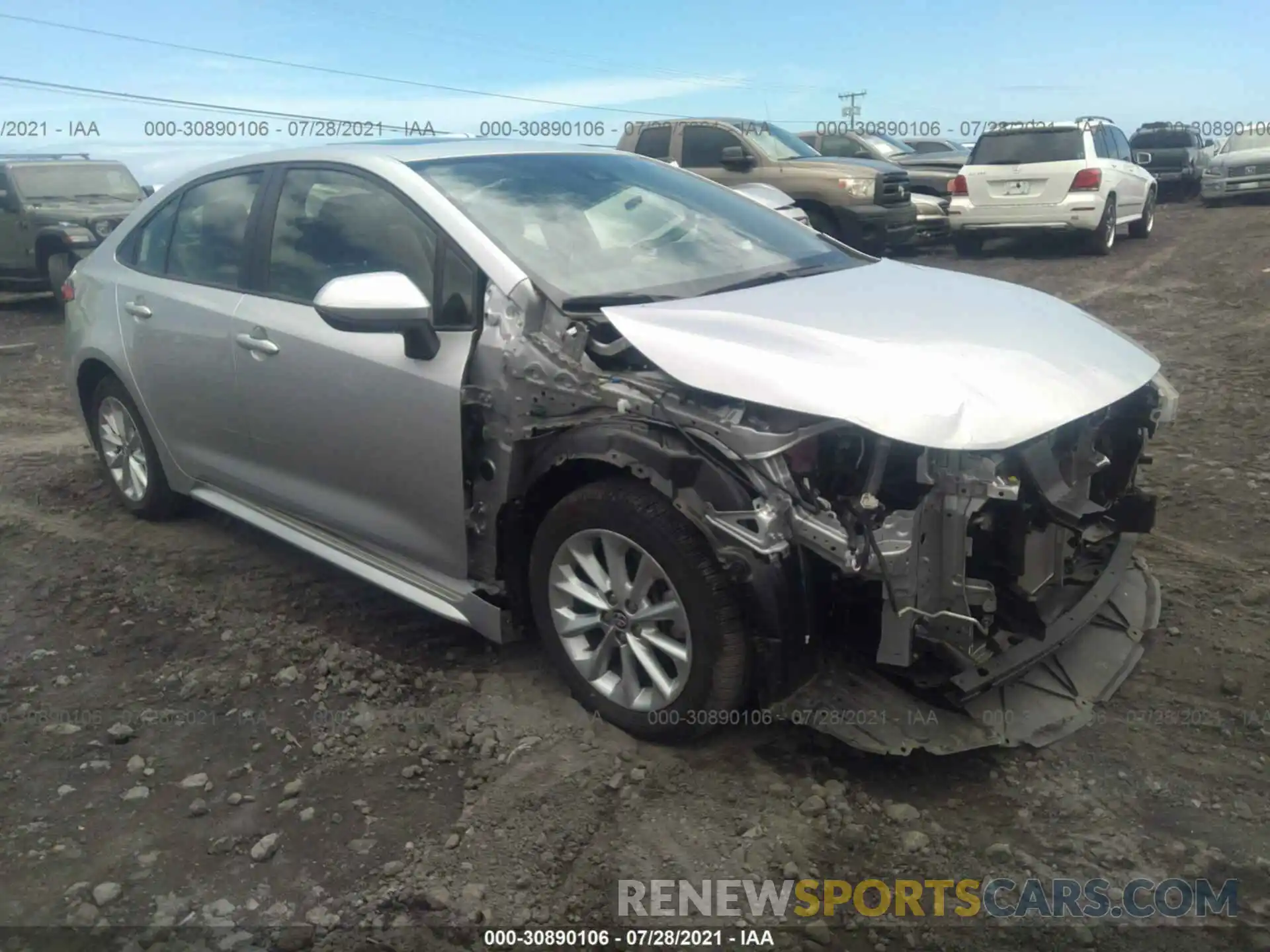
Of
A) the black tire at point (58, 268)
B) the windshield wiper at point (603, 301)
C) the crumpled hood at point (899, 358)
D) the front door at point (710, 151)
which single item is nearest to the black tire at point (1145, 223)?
the front door at point (710, 151)

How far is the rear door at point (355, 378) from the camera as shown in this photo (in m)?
3.35

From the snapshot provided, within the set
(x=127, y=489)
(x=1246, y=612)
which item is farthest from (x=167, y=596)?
(x=1246, y=612)

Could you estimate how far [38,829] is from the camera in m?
2.95

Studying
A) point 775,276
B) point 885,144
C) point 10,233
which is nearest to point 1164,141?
point 885,144

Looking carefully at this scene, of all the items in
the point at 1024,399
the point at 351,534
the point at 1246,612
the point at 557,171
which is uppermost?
the point at 557,171

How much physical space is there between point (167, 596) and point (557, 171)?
2.42m

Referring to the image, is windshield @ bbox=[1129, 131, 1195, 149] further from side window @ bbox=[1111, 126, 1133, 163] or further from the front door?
the front door

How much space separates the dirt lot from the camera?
8.54ft

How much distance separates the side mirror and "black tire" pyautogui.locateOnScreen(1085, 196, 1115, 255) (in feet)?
38.1

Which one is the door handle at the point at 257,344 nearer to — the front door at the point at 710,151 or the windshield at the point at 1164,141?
the front door at the point at 710,151

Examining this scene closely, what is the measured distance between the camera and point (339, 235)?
3789 mm

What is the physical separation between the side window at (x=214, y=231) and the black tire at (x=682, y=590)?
1970 millimetres

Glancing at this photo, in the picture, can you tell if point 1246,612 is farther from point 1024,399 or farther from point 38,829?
point 38,829

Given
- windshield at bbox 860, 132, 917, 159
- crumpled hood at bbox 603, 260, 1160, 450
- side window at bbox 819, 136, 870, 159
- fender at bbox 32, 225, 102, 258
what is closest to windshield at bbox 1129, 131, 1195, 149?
windshield at bbox 860, 132, 917, 159
